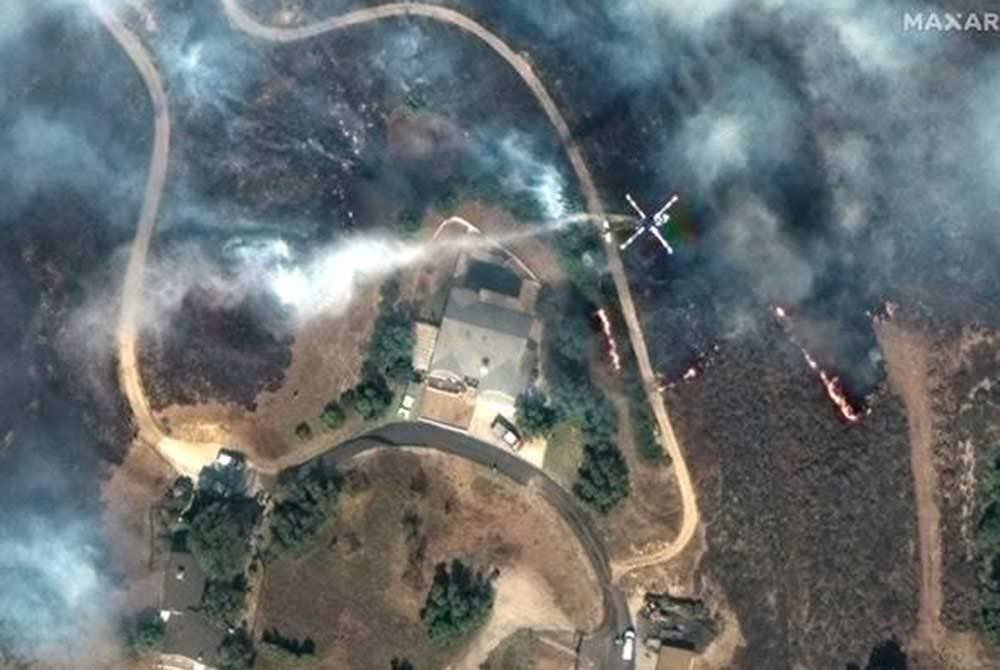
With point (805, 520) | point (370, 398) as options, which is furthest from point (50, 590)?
point (805, 520)

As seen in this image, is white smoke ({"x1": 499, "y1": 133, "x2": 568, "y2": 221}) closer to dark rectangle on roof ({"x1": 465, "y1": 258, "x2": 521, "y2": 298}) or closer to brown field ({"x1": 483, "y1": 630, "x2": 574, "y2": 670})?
dark rectangle on roof ({"x1": 465, "y1": 258, "x2": 521, "y2": 298})

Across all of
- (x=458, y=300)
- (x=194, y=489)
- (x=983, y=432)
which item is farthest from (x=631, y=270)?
(x=194, y=489)

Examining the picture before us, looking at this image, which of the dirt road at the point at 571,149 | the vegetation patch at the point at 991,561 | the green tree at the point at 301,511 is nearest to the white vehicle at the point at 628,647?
the dirt road at the point at 571,149

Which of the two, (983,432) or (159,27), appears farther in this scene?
(159,27)

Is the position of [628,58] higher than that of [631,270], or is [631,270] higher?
[628,58]

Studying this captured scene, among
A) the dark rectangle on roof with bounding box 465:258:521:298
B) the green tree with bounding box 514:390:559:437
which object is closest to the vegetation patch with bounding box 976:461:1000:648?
the green tree with bounding box 514:390:559:437

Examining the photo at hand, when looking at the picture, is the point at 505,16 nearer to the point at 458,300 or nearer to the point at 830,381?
the point at 458,300
